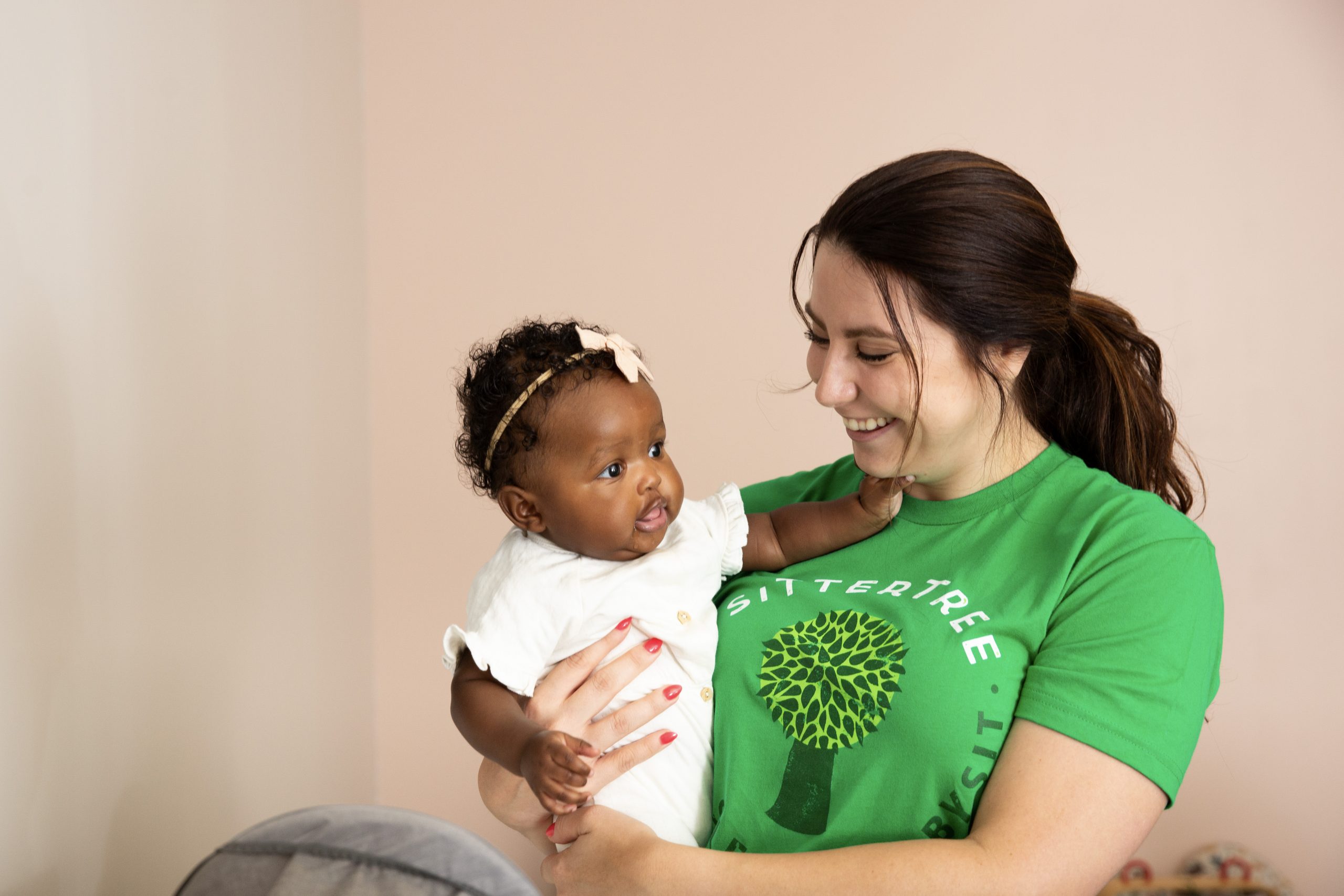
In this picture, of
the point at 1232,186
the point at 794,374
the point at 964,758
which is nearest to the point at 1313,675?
the point at 1232,186

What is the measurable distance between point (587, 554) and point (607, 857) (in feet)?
1.28

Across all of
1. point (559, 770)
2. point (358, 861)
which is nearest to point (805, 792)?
point (559, 770)

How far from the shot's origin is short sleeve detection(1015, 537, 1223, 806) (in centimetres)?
112

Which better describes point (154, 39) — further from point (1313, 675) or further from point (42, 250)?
point (1313, 675)

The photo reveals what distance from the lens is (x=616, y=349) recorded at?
1.42m

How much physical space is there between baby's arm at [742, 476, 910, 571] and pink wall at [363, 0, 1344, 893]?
3.61 ft

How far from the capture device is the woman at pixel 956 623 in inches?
44.4

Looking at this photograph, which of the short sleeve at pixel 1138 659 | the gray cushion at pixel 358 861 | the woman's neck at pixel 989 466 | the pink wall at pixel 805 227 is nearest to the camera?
the gray cushion at pixel 358 861

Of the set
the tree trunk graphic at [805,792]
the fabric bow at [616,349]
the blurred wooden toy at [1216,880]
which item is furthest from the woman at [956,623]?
the blurred wooden toy at [1216,880]

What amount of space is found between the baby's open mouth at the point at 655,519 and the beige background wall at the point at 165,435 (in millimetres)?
739

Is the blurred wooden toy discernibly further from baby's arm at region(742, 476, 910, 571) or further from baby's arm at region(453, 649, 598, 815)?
baby's arm at region(453, 649, 598, 815)

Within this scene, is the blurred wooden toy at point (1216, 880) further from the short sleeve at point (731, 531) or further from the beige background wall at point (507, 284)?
the short sleeve at point (731, 531)

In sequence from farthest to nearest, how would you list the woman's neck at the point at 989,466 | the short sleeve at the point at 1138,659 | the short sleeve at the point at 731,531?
the short sleeve at the point at 731,531 → the woman's neck at the point at 989,466 → the short sleeve at the point at 1138,659

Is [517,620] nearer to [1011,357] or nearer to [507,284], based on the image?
[1011,357]
